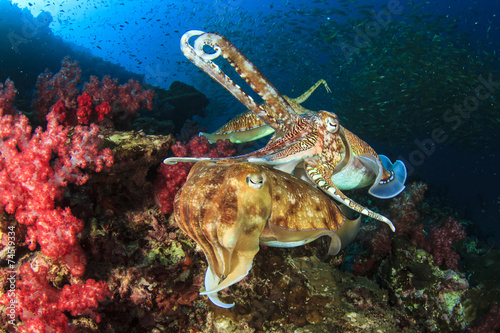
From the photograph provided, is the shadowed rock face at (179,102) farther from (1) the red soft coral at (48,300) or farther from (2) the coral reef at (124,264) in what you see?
(1) the red soft coral at (48,300)

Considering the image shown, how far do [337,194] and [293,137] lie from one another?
69cm

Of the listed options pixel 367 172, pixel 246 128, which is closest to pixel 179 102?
pixel 246 128

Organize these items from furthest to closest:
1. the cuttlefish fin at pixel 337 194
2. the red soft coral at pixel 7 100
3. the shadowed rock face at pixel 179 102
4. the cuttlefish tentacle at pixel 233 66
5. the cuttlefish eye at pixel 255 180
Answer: the shadowed rock face at pixel 179 102, the red soft coral at pixel 7 100, the cuttlefish tentacle at pixel 233 66, the cuttlefish fin at pixel 337 194, the cuttlefish eye at pixel 255 180

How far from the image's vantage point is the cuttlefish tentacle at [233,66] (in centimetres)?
188

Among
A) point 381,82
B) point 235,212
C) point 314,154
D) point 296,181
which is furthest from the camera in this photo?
point 381,82

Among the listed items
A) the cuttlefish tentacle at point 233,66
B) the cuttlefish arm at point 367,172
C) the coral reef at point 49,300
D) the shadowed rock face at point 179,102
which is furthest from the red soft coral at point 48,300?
the shadowed rock face at point 179,102

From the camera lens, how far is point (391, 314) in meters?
2.83

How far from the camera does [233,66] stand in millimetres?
2012

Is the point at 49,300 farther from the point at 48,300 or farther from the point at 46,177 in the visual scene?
the point at 46,177

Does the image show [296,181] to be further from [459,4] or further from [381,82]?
[459,4]

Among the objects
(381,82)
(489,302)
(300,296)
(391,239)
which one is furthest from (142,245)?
(381,82)

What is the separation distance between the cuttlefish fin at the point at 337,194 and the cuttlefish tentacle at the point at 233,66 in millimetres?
678

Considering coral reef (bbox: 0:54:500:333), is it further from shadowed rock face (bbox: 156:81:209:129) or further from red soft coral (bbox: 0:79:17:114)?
shadowed rock face (bbox: 156:81:209:129)

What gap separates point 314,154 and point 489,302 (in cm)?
490
